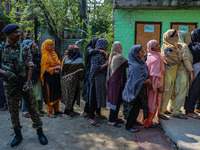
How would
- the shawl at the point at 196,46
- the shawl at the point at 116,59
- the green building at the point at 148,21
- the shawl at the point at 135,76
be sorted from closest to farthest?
the shawl at the point at 135,76
the shawl at the point at 116,59
the shawl at the point at 196,46
the green building at the point at 148,21

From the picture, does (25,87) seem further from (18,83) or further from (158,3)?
(158,3)

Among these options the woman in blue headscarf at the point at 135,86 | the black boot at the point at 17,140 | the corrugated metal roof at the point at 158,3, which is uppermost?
the corrugated metal roof at the point at 158,3

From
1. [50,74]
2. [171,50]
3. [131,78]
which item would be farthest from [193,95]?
[50,74]

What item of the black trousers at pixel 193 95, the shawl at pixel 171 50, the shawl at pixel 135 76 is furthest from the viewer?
the black trousers at pixel 193 95

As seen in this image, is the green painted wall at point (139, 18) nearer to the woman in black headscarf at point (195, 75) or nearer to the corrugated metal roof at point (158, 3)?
the corrugated metal roof at point (158, 3)

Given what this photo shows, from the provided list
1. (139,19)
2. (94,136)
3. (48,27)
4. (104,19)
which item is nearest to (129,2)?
(139,19)

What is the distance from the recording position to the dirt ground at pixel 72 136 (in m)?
3.01

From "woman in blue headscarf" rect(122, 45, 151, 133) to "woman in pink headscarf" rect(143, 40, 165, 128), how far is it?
138mm

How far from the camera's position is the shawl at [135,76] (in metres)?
3.36

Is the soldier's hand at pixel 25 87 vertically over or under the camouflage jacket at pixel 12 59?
under

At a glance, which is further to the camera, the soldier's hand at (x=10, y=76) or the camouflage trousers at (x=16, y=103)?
the camouflage trousers at (x=16, y=103)

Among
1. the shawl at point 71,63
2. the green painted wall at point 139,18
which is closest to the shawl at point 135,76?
the shawl at point 71,63

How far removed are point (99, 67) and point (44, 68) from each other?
1251 millimetres

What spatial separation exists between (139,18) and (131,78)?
3062 millimetres
